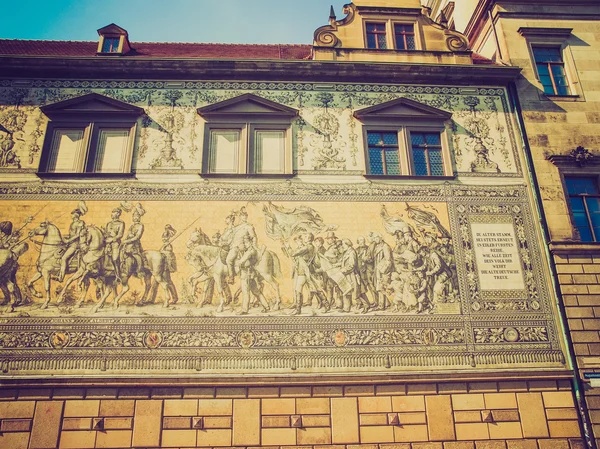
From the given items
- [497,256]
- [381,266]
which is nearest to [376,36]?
[381,266]

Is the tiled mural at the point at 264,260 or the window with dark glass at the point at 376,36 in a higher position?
the window with dark glass at the point at 376,36

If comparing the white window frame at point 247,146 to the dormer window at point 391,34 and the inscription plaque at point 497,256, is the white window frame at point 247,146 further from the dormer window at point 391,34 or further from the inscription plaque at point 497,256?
the inscription plaque at point 497,256

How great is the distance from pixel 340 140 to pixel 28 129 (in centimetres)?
648

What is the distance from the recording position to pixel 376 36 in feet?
34.3

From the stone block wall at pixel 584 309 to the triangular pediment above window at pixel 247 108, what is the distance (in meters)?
6.24

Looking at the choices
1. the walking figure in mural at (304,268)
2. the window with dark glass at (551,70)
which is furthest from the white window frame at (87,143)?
the window with dark glass at (551,70)

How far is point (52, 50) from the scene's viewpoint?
36.9 feet

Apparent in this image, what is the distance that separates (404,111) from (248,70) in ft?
11.6

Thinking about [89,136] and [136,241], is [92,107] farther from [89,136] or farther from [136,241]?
[136,241]

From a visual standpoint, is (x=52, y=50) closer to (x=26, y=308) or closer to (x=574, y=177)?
(x=26, y=308)

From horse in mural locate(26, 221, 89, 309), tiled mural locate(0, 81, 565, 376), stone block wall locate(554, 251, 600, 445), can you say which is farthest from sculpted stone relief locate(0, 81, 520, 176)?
stone block wall locate(554, 251, 600, 445)

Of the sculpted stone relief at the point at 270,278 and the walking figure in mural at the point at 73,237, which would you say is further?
the walking figure in mural at the point at 73,237

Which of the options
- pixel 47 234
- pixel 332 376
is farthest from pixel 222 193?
pixel 332 376

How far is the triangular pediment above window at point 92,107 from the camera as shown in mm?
9102
